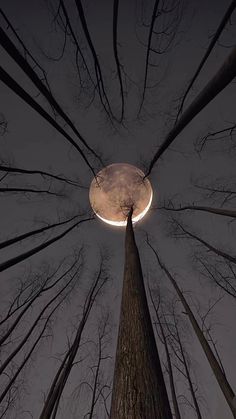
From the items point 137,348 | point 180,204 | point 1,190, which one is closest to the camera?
point 137,348

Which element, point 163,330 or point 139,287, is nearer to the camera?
point 139,287

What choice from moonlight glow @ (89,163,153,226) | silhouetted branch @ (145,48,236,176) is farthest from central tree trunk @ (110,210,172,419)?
moonlight glow @ (89,163,153,226)

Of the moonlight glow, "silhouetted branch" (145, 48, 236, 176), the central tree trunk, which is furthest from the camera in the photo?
the moonlight glow

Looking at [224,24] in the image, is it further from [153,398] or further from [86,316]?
[86,316]

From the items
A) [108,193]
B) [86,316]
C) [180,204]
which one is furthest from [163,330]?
[108,193]

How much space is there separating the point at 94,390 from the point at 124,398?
8434 millimetres

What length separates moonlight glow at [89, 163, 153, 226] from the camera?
7656 millimetres

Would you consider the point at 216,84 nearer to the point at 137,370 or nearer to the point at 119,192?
the point at 137,370

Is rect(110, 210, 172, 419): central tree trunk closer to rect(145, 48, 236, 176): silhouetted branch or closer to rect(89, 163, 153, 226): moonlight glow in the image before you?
rect(145, 48, 236, 176): silhouetted branch

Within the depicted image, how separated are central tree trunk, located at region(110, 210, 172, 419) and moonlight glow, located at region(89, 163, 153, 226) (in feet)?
13.9

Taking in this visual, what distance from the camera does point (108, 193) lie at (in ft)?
25.6

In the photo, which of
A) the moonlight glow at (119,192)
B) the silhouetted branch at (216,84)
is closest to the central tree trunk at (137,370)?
the silhouetted branch at (216,84)

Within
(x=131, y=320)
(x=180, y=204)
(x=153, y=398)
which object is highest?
(x=180, y=204)

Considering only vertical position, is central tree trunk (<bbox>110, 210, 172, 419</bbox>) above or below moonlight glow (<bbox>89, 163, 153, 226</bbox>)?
below
